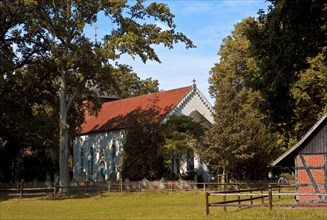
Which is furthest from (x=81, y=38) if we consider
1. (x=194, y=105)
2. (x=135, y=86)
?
(x=135, y=86)

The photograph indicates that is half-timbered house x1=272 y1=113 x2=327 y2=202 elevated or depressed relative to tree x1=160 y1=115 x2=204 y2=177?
depressed

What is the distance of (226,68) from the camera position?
56.3m

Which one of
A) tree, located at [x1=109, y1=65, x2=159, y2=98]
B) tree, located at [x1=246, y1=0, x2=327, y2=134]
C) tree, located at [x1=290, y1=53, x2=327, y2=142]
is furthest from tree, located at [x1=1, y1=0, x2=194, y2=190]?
tree, located at [x1=109, y1=65, x2=159, y2=98]

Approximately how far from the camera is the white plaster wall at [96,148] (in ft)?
191

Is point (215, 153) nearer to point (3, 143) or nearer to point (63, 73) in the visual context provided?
point (63, 73)

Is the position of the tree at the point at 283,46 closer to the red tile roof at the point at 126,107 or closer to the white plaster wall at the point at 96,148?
the red tile roof at the point at 126,107

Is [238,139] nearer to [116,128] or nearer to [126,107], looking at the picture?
[116,128]

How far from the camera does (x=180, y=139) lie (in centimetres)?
4562

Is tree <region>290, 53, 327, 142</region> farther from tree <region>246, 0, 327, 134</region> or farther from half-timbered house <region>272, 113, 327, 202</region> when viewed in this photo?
tree <region>246, 0, 327, 134</region>

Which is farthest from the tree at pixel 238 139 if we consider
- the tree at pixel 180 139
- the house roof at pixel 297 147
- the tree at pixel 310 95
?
the house roof at pixel 297 147

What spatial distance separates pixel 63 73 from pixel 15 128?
862 centimetres

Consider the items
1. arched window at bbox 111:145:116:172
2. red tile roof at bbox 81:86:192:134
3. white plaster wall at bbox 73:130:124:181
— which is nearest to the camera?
red tile roof at bbox 81:86:192:134

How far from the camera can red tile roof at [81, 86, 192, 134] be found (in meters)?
54.7

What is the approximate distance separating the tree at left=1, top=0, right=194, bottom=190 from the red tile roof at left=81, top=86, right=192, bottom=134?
41.8 feet
